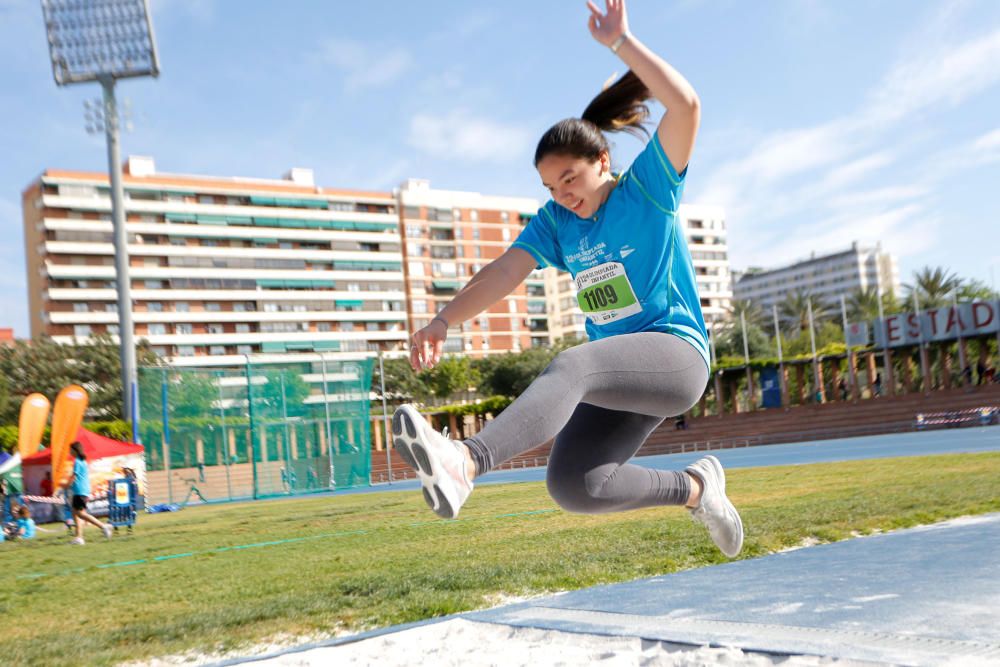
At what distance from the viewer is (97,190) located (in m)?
73.9

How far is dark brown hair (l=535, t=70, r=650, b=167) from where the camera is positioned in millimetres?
3191

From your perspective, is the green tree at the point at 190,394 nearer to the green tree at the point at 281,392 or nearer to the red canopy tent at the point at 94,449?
the green tree at the point at 281,392

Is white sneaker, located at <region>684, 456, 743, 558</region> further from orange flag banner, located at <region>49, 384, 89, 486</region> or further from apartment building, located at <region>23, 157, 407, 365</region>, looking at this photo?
apartment building, located at <region>23, 157, 407, 365</region>

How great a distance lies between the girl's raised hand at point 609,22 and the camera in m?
2.98

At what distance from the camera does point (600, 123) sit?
346cm

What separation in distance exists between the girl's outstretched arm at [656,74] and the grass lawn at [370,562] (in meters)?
3.62

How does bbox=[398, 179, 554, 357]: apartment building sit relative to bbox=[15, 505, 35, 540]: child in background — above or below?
above

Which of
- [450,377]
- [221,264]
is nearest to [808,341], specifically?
[450,377]

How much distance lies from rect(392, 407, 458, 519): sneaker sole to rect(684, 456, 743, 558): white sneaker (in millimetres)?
1614

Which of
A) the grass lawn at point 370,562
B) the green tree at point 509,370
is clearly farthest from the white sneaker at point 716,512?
the green tree at point 509,370

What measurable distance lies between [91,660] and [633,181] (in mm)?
4086

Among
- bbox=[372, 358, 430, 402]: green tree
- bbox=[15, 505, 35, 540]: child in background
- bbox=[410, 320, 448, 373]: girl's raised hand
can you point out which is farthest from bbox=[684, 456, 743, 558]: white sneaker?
bbox=[372, 358, 430, 402]: green tree

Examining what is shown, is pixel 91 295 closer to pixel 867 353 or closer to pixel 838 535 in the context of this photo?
pixel 867 353

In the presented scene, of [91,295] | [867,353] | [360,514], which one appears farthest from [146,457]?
[91,295]
